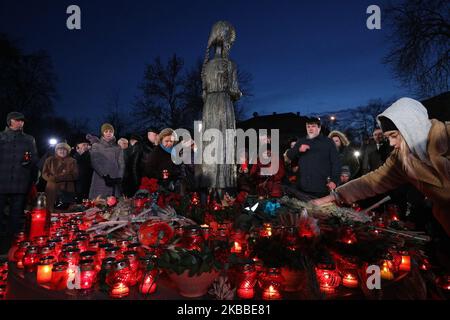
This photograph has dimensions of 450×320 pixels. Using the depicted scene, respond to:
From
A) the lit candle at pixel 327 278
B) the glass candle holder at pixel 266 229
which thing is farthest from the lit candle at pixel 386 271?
the glass candle holder at pixel 266 229

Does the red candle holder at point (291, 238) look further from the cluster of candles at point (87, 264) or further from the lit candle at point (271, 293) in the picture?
the cluster of candles at point (87, 264)

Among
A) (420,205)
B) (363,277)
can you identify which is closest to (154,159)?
(363,277)

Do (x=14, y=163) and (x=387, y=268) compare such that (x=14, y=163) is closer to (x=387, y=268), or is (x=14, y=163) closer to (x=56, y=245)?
(x=56, y=245)

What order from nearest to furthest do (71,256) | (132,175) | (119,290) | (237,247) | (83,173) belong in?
(119,290) < (71,256) < (237,247) < (132,175) < (83,173)

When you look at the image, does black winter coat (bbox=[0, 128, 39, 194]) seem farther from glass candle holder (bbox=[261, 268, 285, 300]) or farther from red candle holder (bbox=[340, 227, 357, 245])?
red candle holder (bbox=[340, 227, 357, 245])

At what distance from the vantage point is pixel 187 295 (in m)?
1.81

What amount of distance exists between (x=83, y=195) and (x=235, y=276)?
5665mm

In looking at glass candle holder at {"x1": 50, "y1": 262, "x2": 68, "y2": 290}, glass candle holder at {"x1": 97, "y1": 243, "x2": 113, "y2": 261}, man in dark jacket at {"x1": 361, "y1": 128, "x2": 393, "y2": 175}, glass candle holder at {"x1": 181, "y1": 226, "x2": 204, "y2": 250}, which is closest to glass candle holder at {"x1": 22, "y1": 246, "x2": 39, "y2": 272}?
glass candle holder at {"x1": 50, "y1": 262, "x2": 68, "y2": 290}

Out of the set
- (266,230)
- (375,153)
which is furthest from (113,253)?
(375,153)

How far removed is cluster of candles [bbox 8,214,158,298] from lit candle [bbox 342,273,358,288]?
45.5 inches

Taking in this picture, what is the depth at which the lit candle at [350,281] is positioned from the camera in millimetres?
1876

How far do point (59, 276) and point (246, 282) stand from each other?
1.13m

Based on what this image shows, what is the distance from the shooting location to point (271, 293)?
1.79m
